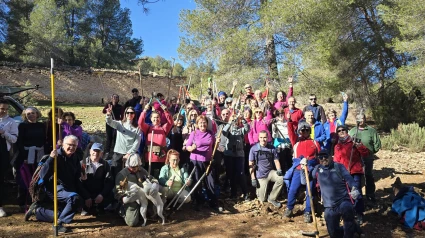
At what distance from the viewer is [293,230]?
4.96 metres

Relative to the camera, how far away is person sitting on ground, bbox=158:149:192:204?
5426mm

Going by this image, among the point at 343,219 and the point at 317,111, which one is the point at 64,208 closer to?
the point at 343,219

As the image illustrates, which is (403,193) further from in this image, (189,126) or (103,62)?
(103,62)

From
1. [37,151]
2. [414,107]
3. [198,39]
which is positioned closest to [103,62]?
[198,39]

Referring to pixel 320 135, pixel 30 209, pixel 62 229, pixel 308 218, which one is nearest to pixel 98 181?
pixel 62 229

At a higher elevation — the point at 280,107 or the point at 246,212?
the point at 280,107

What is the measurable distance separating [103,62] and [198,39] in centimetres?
2209

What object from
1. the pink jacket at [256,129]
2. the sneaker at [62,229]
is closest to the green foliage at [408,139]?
the pink jacket at [256,129]

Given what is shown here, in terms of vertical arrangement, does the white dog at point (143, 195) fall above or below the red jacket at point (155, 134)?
below

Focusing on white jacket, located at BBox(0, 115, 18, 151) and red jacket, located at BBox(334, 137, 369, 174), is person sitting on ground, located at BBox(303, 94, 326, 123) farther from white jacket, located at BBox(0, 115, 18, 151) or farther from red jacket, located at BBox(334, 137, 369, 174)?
white jacket, located at BBox(0, 115, 18, 151)

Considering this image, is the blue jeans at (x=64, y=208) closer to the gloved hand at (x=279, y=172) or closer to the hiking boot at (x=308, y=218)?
the gloved hand at (x=279, y=172)

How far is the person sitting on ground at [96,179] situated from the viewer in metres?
4.93

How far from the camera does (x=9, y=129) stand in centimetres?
482

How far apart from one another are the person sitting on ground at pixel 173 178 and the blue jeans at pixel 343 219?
2254mm
